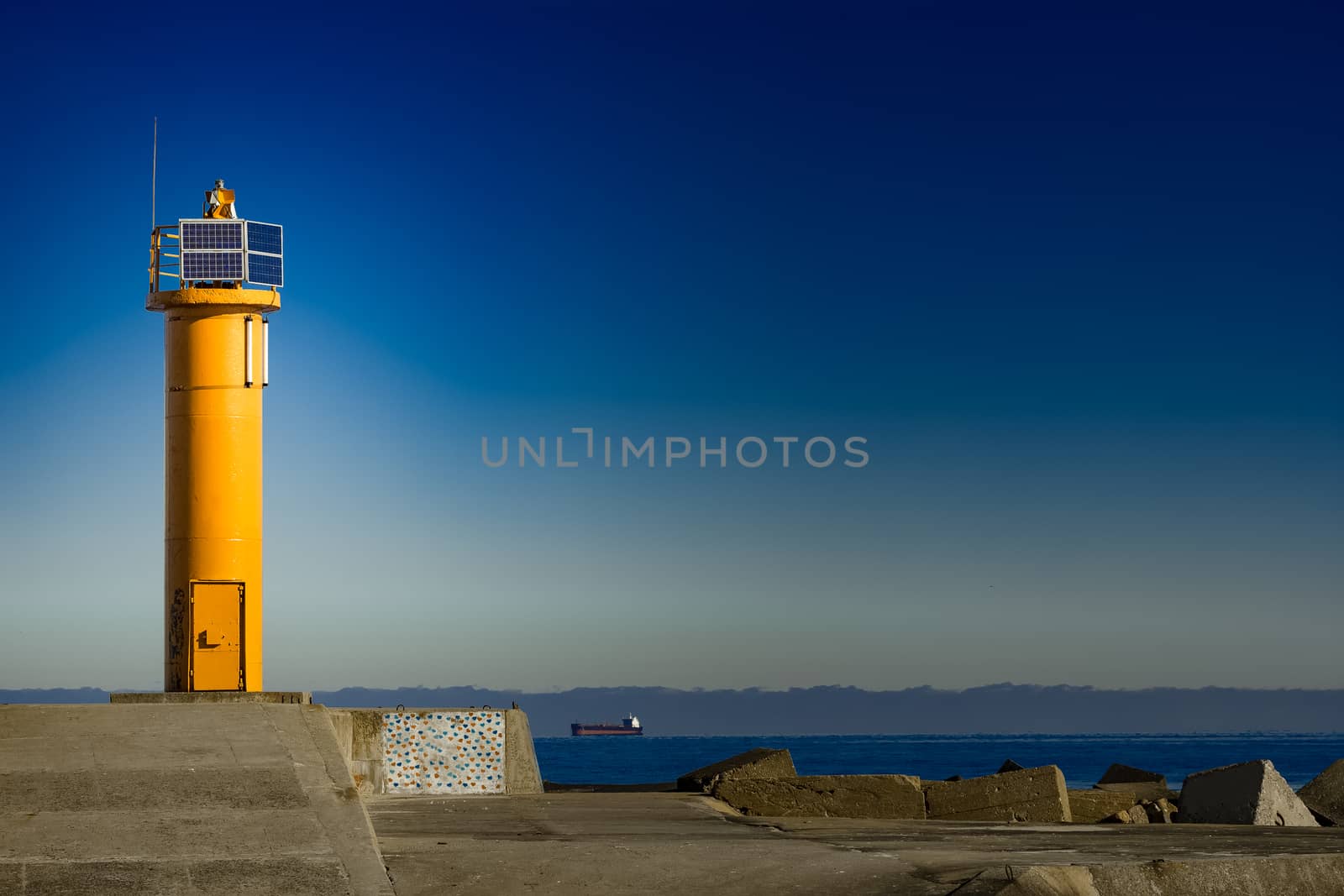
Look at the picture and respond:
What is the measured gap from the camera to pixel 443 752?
15219 mm

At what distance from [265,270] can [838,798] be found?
9456mm

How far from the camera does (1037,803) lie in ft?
46.0

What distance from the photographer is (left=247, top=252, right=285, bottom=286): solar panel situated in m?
17.6

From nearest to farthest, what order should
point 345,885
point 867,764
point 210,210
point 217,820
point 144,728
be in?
point 345,885
point 217,820
point 144,728
point 210,210
point 867,764

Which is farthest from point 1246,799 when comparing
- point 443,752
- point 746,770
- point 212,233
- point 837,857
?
point 212,233

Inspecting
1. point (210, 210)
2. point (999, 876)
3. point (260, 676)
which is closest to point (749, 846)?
point (999, 876)

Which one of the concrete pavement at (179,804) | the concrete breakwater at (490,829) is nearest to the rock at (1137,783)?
the concrete breakwater at (490,829)

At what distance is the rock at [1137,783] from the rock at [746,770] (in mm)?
4878

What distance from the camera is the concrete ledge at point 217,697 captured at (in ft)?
49.1

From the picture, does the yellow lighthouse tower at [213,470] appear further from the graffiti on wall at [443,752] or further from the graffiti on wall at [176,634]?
the graffiti on wall at [443,752]

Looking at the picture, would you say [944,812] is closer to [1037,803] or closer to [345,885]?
[1037,803]

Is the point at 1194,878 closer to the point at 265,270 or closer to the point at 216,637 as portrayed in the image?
the point at 216,637

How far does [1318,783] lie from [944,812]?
17.5 feet

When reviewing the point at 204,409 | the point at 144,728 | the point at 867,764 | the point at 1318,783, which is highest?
the point at 204,409
